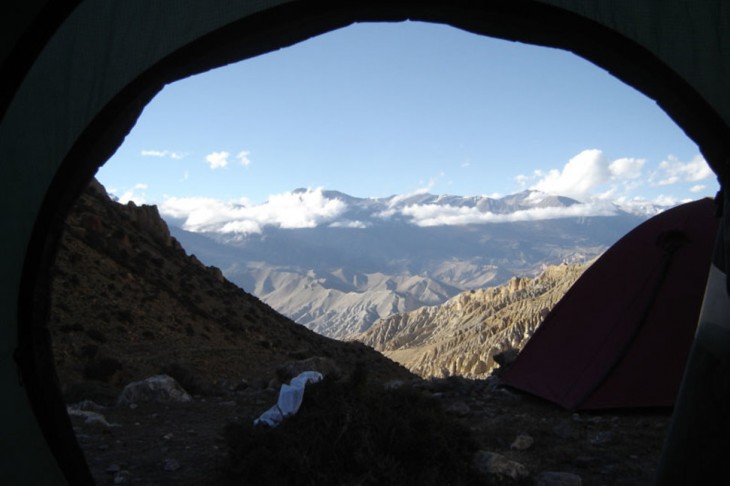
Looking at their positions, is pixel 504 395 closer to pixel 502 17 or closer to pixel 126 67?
pixel 502 17

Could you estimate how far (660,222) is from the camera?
8.82 meters

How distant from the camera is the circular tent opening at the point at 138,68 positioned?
11.2 feet

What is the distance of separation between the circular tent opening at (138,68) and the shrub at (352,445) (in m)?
1.83

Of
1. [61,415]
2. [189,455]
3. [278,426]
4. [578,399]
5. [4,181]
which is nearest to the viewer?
[4,181]

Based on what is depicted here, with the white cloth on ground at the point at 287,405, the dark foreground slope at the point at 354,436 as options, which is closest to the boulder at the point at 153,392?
the dark foreground slope at the point at 354,436

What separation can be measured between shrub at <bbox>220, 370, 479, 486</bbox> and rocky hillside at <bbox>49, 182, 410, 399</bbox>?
5815 mm

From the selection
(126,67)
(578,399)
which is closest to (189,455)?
(126,67)

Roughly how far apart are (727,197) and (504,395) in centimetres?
660

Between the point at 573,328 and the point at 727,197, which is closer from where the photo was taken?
the point at 727,197

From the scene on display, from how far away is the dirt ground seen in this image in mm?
5570

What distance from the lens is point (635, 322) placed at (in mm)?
7871

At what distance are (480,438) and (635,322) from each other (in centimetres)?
281

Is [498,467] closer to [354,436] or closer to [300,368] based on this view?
[354,436]

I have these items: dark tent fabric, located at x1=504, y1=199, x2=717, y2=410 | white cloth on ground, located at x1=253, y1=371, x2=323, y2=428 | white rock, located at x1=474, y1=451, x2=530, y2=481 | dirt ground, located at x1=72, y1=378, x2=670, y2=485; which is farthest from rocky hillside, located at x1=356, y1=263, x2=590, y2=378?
white rock, located at x1=474, y1=451, x2=530, y2=481
